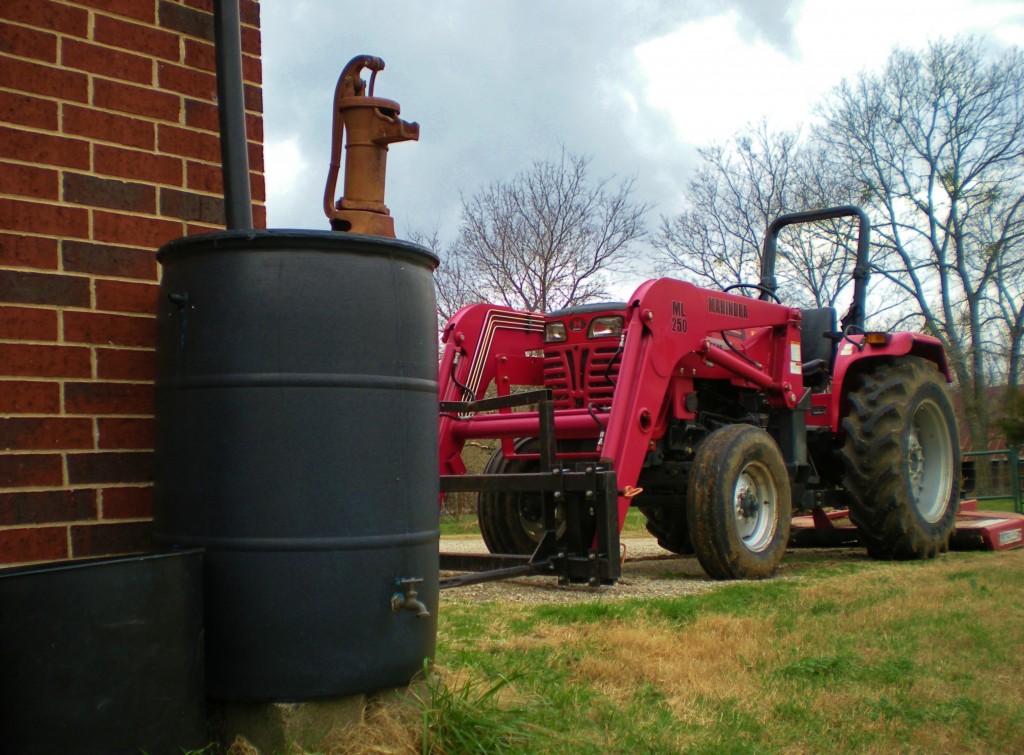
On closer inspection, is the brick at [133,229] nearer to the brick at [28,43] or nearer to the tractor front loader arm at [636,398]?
the brick at [28,43]

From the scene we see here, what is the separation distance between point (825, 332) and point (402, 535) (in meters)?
6.38

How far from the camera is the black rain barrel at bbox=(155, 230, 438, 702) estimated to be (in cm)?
257

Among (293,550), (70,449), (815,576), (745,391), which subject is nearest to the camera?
(293,550)

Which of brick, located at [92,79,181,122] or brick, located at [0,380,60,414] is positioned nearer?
brick, located at [0,380,60,414]

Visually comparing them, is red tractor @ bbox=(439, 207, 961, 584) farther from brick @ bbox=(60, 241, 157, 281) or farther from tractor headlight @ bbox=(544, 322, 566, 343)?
brick @ bbox=(60, 241, 157, 281)

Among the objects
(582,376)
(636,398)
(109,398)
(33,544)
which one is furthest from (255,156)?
(582,376)

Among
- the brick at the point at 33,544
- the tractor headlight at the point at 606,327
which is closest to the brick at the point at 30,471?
the brick at the point at 33,544

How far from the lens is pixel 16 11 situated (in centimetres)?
276

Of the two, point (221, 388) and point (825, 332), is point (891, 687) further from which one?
point (825, 332)

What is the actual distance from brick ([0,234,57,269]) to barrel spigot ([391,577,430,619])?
47.3 inches

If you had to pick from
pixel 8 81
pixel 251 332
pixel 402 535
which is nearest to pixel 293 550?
pixel 402 535

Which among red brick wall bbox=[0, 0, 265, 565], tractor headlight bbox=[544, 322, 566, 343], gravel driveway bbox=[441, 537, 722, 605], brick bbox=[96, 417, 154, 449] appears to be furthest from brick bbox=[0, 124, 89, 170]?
tractor headlight bbox=[544, 322, 566, 343]

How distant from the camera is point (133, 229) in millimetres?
2920

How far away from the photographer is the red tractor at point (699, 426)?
595 cm
